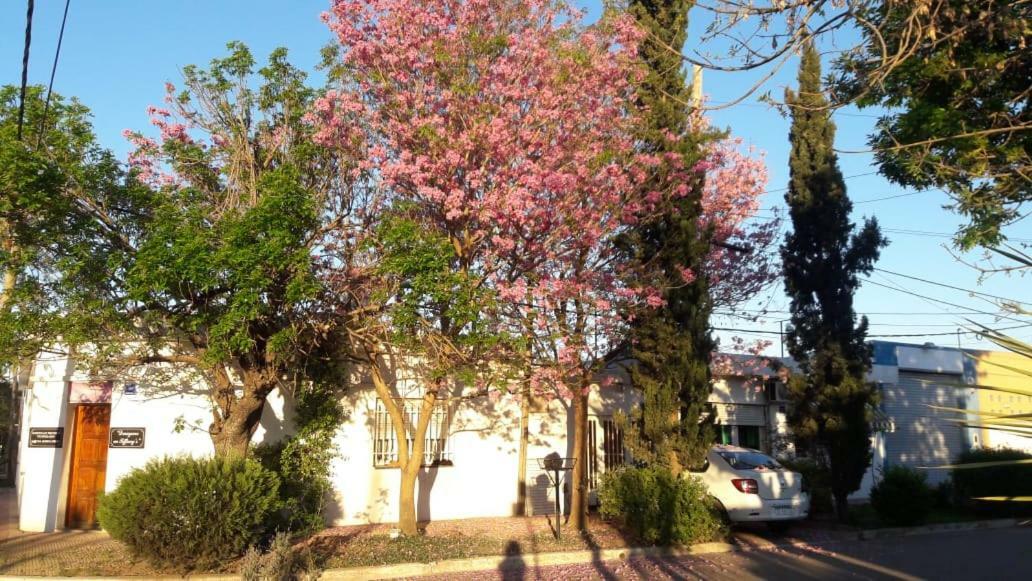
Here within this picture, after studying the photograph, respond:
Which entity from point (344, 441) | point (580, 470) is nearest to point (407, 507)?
point (344, 441)

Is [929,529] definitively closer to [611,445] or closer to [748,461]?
[748,461]

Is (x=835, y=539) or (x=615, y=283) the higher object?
(x=615, y=283)

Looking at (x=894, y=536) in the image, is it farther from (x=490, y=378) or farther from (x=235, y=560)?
(x=235, y=560)

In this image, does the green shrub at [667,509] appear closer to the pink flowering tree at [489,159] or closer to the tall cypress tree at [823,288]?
the pink flowering tree at [489,159]

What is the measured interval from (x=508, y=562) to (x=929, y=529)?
871 centimetres

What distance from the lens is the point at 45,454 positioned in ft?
44.3

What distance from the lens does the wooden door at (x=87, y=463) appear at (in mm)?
13703

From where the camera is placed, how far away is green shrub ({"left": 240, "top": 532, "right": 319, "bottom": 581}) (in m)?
7.85

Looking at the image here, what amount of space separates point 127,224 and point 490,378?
5.54 m

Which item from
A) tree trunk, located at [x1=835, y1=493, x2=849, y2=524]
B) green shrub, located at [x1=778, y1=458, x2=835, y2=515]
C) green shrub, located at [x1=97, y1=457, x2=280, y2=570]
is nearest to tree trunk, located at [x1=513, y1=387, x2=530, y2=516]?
green shrub, located at [x1=778, y1=458, x2=835, y2=515]

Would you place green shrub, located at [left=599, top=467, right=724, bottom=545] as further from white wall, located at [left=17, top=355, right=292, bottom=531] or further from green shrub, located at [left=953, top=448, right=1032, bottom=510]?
green shrub, located at [left=953, top=448, right=1032, bottom=510]

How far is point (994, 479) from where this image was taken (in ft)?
53.4

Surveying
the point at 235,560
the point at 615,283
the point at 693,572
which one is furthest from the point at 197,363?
the point at 693,572

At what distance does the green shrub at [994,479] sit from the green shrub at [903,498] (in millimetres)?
2000
